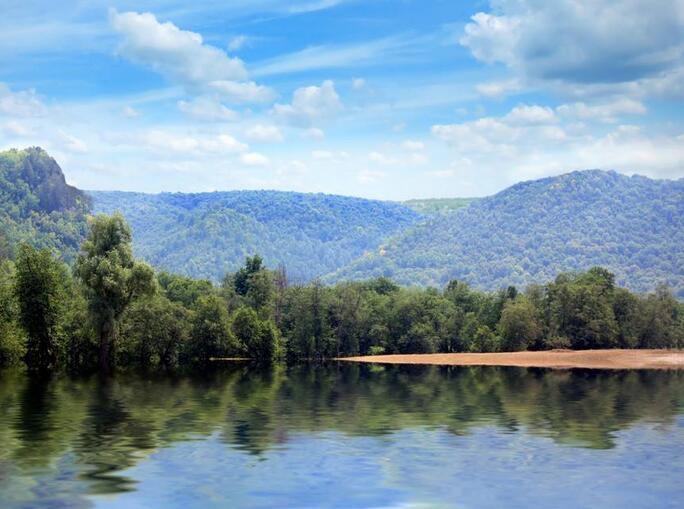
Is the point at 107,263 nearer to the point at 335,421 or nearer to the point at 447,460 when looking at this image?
the point at 335,421

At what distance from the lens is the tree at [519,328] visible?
143 m

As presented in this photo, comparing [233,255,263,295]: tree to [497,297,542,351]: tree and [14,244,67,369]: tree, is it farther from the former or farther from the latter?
[14,244,67,369]: tree

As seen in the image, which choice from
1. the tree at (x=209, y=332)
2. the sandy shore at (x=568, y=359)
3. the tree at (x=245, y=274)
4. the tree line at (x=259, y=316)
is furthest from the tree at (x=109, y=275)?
the tree at (x=245, y=274)

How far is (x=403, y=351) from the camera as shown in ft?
519

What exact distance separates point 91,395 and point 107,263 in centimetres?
3292

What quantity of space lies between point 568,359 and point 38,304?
75.5 meters

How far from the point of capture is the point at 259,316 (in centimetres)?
14938

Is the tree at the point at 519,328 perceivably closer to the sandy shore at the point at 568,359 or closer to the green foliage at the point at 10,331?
the sandy shore at the point at 568,359

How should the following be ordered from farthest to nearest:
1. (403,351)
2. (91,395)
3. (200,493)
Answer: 1. (403,351)
2. (91,395)
3. (200,493)

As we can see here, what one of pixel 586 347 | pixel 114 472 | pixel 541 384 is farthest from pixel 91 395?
pixel 586 347

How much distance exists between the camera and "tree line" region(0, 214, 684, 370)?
9094cm

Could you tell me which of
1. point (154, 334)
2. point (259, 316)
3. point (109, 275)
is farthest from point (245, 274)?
point (109, 275)

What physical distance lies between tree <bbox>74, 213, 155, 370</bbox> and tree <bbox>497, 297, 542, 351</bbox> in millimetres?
72025

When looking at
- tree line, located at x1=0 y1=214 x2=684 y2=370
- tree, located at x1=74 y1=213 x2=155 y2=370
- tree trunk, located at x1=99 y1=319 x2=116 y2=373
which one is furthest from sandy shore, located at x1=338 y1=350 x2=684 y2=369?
tree, located at x1=74 y1=213 x2=155 y2=370
